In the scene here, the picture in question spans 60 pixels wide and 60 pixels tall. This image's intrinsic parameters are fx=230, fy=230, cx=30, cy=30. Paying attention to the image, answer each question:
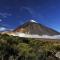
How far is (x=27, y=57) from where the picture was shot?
90.2 ft

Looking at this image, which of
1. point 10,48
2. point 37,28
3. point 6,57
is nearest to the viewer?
point 6,57

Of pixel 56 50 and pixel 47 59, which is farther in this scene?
pixel 56 50

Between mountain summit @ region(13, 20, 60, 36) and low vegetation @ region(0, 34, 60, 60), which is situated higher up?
mountain summit @ region(13, 20, 60, 36)

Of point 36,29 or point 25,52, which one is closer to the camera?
point 25,52

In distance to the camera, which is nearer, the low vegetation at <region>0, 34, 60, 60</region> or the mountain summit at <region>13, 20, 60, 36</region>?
the low vegetation at <region>0, 34, 60, 60</region>

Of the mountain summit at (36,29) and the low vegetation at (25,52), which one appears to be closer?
the low vegetation at (25,52)

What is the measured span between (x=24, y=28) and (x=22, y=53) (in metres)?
43.9

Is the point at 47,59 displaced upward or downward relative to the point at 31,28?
downward

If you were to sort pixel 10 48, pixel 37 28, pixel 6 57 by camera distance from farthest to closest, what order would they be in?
pixel 37 28 < pixel 10 48 < pixel 6 57

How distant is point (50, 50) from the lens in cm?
3017

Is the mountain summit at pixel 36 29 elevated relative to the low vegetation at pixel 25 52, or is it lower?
elevated

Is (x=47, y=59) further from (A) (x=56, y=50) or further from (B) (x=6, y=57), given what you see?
(B) (x=6, y=57)

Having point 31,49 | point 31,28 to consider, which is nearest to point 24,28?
point 31,28

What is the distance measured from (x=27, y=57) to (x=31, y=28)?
149ft
